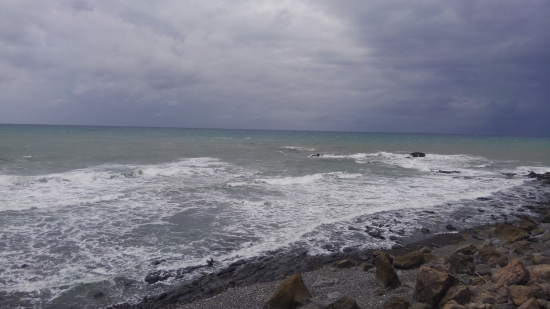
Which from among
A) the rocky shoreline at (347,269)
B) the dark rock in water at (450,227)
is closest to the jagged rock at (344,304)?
the rocky shoreline at (347,269)

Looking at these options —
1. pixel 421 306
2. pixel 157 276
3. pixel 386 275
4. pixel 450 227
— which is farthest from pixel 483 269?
pixel 157 276

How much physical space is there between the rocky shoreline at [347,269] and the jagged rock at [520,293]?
0.53ft

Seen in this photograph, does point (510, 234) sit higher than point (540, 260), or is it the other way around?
point (540, 260)

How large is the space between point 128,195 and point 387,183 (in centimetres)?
1412

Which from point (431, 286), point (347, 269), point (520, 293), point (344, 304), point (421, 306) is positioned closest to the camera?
point (520, 293)

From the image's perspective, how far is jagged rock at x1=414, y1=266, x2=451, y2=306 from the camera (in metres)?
5.79

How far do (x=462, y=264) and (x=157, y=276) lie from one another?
6.92 metres

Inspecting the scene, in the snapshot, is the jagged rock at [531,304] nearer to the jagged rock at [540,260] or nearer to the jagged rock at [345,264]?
the jagged rock at [540,260]

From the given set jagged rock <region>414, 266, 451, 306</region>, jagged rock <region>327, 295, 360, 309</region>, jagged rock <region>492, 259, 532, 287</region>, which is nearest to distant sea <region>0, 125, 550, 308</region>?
jagged rock <region>327, 295, 360, 309</region>

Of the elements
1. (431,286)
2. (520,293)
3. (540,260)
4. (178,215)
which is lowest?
(178,215)

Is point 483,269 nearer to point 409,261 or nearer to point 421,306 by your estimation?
point 409,261

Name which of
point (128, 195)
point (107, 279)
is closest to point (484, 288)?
point (107, 279)

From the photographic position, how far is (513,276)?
6.00 meters

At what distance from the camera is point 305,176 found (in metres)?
22.2
